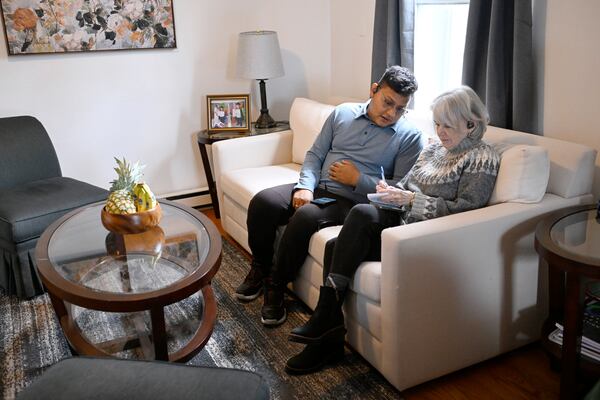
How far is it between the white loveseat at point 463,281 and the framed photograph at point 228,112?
5.53ft

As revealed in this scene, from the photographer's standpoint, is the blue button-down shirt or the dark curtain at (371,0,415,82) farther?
the dark curtain at (371,0,415,82)

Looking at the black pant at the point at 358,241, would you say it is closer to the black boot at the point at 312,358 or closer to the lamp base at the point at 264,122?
the black boot at the point at 312,358

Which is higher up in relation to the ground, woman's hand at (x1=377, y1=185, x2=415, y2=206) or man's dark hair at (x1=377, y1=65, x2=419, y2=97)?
man's dark hair at (x1=377, y1=65, x2=419, y2=97)

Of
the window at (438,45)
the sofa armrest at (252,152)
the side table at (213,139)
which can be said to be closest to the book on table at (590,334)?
the window at (438,45)

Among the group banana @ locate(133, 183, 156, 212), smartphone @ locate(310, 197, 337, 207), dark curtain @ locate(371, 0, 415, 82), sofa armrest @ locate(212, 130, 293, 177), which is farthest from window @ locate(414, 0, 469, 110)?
banana @ locate(133, 183, 156, 212)

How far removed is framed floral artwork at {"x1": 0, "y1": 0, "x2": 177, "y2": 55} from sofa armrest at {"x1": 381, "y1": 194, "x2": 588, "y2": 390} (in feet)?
8.10

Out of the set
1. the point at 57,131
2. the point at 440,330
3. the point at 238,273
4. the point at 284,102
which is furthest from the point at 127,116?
the point at 440,330

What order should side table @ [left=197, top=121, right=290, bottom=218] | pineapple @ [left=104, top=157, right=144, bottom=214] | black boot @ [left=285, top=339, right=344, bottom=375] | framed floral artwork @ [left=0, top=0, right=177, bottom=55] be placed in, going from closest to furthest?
1. black boot @ [left=285, top=339, right=344, bottom=375]
2. pineapple @ [left=104, top=157, right=144, bottom=214]
3. framed floral artwork @ [left=0, top=0, right=177, bottom=55]
4. side table @ [left=197, top=121, right=290, bottom=218]

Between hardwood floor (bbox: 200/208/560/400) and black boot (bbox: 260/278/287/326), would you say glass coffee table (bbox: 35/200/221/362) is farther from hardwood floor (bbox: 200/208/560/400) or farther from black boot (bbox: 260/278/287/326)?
hardwood floor (bbox: 200/208/560/400)

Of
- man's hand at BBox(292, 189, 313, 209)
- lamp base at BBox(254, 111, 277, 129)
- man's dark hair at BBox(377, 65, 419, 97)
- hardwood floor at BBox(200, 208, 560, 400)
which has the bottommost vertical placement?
hardwood floor at BBox(200, 208, 560, 400)

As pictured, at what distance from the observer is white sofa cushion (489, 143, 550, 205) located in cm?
216

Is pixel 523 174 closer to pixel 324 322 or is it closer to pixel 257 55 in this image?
pixel 324 322

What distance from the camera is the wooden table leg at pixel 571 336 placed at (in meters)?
1.84

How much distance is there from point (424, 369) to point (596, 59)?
1358 mm
